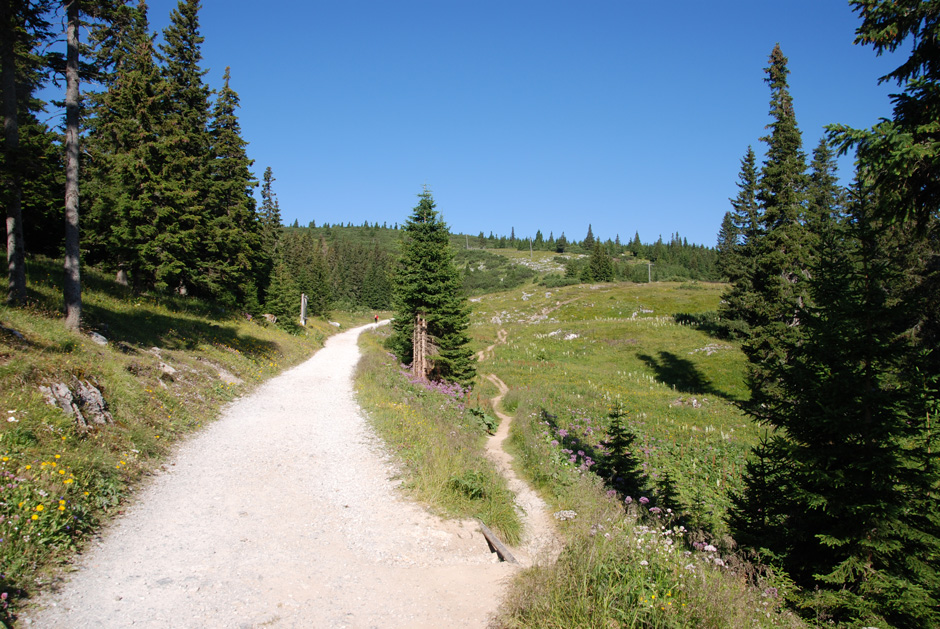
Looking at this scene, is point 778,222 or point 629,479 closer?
point 629,479

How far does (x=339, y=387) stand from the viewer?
19125 mm

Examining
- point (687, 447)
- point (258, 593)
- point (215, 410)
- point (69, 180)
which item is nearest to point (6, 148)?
point (69, 180)

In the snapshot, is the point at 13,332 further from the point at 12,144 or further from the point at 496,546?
the point at 496,546

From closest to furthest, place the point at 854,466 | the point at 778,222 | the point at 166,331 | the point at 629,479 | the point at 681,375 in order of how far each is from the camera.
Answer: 1. the point at 854,466
2. the point at 629,479
3. the point at 166,331
4. the point at 778,222
5. the point at 681,375

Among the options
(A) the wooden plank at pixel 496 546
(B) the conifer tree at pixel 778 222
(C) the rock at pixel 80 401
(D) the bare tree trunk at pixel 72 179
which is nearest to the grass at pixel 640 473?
(A) the wooden plank at pixel 496 546

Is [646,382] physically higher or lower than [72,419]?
lower

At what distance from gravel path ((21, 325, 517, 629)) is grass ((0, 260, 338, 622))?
0.45 m

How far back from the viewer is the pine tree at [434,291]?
23.0 metres

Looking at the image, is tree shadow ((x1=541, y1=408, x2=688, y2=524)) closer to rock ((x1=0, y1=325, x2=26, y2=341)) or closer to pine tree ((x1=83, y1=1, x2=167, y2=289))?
rock ((x1=0, y1=325, x2=26, y2=341))

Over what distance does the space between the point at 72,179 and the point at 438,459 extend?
14.1m

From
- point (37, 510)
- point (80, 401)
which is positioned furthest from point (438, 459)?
point (80, 401)

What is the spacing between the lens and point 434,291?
76.0 feet

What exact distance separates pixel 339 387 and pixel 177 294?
19688 mm

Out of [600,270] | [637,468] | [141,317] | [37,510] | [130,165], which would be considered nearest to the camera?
[37,510]
